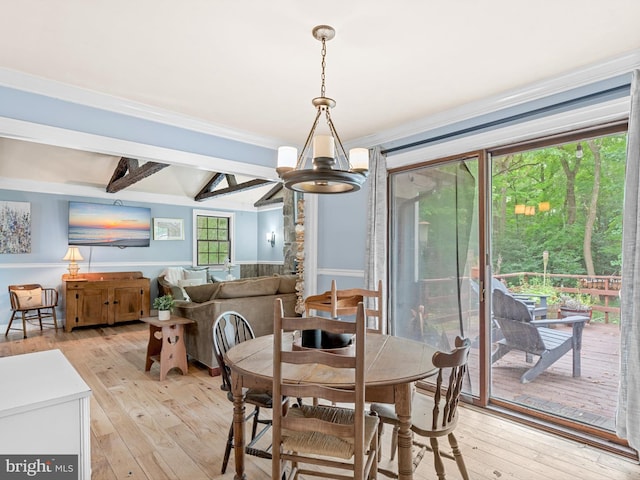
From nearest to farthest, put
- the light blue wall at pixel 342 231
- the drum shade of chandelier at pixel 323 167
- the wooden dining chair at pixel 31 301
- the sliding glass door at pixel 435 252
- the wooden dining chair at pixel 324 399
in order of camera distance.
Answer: the wooden dining chair at pixel 324 399, the drum shade of chandelier at pixel 323 167, the sliding glass door at pixel 435 252, the light blue wall at pixel 342 231, the wooden dining chair at pixel 31 301

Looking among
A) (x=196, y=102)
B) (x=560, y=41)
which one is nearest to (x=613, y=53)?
(x=560, y=41)

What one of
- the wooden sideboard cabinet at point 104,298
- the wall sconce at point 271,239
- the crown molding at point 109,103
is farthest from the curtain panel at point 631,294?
the wall sconce at point 271,239

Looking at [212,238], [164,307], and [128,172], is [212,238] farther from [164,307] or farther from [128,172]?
[164,307]

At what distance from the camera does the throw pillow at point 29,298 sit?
5492 mm

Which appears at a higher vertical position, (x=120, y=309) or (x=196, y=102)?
(x=196, y=102)

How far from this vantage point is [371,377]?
1.73m

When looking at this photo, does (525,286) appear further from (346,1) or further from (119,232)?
(119,232)

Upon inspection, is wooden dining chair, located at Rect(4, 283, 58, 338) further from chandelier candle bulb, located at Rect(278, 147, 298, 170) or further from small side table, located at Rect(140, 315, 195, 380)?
chandelier candle bulb, located at Rect(278, 147, 298, 170)

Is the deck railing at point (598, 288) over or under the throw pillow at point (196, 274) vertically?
over

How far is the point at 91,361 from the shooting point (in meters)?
4.36

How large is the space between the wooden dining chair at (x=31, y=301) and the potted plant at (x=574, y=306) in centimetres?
671

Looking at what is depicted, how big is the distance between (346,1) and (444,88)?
52.8 inches

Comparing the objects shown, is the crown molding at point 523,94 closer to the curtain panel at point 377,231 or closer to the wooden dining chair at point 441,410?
the curtain panel at point 377,231

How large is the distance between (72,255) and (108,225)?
830 millimetres
